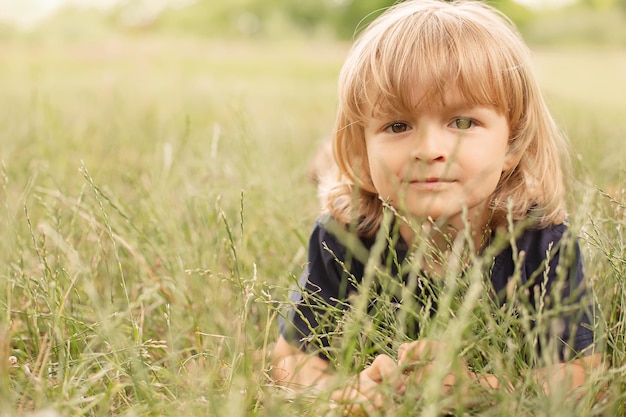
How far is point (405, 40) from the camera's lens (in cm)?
142

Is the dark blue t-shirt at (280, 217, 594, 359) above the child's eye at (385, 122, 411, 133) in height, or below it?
below

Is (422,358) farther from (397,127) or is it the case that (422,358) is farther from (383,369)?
(397,127)

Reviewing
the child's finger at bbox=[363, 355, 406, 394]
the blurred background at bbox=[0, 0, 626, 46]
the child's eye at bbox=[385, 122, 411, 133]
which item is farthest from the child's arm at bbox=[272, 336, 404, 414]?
the blurred background at bbox=[0, 0, 626, 46]

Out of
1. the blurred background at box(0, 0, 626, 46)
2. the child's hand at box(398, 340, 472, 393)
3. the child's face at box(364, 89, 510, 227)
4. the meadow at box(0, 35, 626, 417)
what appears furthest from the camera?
the blurred background at box(0, 0, 626, 46)

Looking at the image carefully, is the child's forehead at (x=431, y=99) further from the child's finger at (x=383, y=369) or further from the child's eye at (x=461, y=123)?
the child's finger at (x=383, y=369)

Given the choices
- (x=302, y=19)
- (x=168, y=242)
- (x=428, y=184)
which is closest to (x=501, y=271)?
(x=428, y=184)

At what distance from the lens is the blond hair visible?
1.38 metres

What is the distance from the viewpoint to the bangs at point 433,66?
1.38 metres

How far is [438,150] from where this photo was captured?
1347 mm

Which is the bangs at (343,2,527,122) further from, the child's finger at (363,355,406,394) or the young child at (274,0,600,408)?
the child's finger at (363,355,406,394)

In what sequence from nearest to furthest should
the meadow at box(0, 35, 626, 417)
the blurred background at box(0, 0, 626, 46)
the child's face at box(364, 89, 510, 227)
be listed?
the meadow at box(0, 35, 626, 417) < the child's face at box(364, 89, 510, 227) < the blurred background at box(0, 0, 626, 46)


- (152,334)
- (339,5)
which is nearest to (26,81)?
(152,334)

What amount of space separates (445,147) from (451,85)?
132 mm

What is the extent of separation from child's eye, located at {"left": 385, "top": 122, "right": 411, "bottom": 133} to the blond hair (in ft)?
0.16
